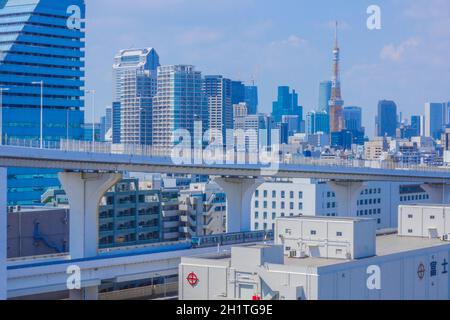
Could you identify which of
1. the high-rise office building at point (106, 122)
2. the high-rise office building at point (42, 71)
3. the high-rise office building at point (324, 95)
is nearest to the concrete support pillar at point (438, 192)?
the high-rise office building at point (42, 71)

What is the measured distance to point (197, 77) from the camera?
3364 inches

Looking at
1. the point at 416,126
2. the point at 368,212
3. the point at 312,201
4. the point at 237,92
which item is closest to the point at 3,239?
the point at 312,201

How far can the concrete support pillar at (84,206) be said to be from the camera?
21.0 metres

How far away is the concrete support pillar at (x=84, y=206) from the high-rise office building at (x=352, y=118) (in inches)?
4496

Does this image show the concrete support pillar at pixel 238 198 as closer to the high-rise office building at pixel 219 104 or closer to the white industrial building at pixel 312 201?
the white industrial building at pixel 312 201

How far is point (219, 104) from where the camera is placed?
90375 mm

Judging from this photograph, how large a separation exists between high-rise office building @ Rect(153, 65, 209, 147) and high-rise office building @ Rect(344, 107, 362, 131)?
53049mm

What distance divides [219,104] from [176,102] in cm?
828

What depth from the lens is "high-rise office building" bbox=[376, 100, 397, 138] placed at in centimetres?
12888

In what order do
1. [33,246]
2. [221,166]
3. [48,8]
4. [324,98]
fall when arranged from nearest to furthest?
1. [221,166]
2. [33,246]
3. [48,8]
4. [324,98]

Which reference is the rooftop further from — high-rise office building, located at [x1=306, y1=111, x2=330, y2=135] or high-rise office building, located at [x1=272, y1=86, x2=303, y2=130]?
high-rise office building, located at [x1=306, y1=111, x2=330, y2=135]
